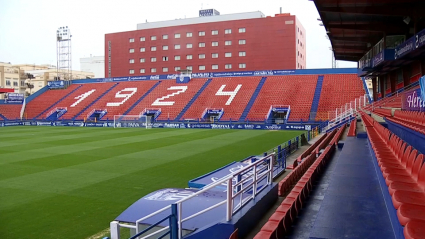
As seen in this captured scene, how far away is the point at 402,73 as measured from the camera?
24.2 m

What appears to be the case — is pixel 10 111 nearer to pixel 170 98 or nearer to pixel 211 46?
pixel 170 98

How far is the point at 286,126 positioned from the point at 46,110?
1320 inches

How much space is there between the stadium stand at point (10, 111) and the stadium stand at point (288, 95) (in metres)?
33.3

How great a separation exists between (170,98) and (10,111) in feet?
77.1

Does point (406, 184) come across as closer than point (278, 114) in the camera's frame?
Yes

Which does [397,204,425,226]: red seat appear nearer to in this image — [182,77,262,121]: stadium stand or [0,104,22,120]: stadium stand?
[182,77,262,121]: stadium stand

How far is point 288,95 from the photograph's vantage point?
38875mm

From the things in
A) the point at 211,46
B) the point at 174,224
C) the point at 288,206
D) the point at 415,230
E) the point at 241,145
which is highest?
the point at 211,46

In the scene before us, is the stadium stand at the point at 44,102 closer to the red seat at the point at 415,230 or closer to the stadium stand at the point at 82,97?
the stadium stand at the point at 82,97

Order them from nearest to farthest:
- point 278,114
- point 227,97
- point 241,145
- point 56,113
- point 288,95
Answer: point 241,145 → point 278,114 → point 288,95 → point 227,97 → point 56,113

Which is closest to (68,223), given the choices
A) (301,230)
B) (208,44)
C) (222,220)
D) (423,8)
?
(222,220)

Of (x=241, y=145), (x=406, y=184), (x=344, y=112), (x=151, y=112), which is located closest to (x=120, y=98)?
(x=151, y=112)

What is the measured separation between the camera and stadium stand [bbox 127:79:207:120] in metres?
41.0

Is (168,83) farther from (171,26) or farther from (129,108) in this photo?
(171,26)
